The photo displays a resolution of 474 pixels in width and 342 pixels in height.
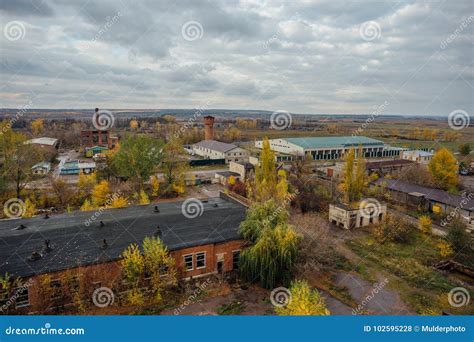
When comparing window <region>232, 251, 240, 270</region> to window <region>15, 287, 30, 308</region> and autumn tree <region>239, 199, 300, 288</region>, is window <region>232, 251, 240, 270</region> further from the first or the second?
window <region>15, 287, 30, 308</region>

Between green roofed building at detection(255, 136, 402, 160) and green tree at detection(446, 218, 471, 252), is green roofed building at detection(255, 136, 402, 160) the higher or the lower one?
the higher one

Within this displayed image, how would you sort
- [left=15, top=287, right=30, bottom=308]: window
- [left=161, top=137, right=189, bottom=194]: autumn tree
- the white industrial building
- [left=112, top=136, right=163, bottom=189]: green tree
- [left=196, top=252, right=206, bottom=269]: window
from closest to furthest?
1. [left=15, top=287, right=30, bottom=308]: window
2. [left=196, top=252, right=206, bottom=269]: window
3. [left=112, top=136, right=163, bottom=189]: green tree
4. [left=161, top=137, right=189, bottom=194]: autumn tree
5. the white industrial building

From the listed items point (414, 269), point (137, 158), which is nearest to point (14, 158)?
point (137, 158)

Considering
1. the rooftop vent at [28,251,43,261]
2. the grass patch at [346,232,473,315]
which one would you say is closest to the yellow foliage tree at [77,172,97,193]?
the rooftop vent at [28,251,43,261]

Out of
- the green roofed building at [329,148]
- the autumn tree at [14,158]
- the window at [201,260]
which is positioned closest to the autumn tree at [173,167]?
the autumn tree at [14,158]

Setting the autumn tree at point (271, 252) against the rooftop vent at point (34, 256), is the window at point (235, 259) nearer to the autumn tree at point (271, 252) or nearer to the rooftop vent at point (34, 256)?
A: the autumn tree at point (271, 252)

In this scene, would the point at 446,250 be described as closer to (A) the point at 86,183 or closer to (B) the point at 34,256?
(B) the point at 34,256

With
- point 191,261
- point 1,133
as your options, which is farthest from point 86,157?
point 191,261
